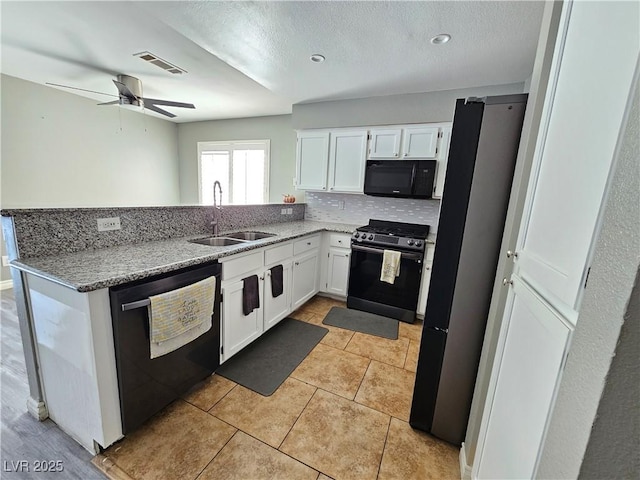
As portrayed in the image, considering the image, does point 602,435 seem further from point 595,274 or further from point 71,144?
point 71,144

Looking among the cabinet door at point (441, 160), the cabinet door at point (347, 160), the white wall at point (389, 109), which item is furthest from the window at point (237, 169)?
the cabinet door at point (441, 160)

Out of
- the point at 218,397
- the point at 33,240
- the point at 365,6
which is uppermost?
the point at 365,6

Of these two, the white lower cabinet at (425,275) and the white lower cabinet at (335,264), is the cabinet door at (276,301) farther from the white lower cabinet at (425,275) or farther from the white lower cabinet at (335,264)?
the white lower cabinet at (425,275)

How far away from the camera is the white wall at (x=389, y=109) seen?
9.32 ft

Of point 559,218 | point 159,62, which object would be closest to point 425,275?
point 559,218

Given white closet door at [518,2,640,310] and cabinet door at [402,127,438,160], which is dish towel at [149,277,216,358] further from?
cabinet door at [402,127,438,160]

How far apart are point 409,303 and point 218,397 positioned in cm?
200

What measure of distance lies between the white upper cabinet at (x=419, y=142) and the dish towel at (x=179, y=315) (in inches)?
97.4

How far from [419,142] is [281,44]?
5.59 ft

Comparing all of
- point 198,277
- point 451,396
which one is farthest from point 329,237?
point 451,396

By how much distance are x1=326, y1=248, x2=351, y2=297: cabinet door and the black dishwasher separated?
1.74m

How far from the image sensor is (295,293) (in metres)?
2.82

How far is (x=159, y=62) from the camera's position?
2.63m

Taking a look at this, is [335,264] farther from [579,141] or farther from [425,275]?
[579,141]
